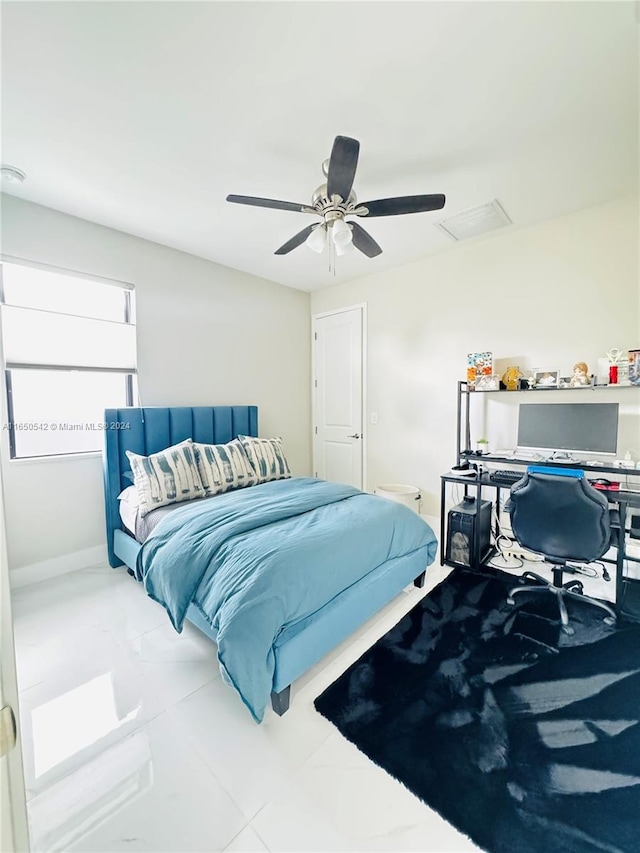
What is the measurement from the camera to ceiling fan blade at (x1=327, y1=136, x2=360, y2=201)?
63.4 inches

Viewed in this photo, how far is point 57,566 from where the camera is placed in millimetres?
2834

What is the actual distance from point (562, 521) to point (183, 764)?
2.21 meters

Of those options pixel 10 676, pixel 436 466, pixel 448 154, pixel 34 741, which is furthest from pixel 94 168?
pixel 436 466

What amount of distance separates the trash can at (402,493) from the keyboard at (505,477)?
3.20ft

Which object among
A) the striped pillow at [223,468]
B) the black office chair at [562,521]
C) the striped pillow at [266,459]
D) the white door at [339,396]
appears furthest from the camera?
the white door at [339,396]

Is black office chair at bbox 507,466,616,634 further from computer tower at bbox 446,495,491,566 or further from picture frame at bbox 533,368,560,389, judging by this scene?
picture frame at bbox 533,368,560,389

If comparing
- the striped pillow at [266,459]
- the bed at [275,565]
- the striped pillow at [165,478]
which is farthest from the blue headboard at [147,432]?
the striped pillow at [266,459]

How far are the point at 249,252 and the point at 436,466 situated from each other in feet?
9.17

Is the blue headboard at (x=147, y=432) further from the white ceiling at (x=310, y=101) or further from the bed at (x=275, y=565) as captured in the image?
the white ceiling at (x=310, y=101)

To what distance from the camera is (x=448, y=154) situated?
7.13 feet

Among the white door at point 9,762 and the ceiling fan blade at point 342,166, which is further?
the ceiling fan blade at point 342,166

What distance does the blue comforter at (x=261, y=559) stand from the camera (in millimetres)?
1515

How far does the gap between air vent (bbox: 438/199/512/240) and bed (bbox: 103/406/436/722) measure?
2.28 m

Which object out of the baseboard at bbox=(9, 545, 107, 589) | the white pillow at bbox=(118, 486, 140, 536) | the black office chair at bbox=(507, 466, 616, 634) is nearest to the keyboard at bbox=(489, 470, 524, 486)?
the black office chair at bbox=(507, 466, 616, 634)
